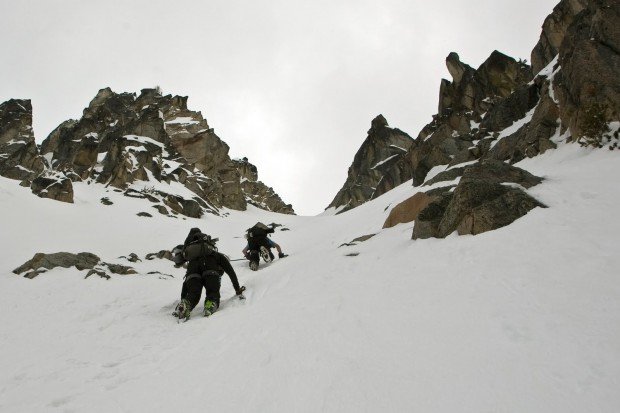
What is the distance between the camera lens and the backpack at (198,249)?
9961 mm

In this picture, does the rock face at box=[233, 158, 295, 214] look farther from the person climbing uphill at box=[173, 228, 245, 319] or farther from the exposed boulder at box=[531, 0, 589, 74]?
the person climbing uphill at box=[173, 228, 245, 319]

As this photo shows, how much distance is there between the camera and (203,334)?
695 centimetres

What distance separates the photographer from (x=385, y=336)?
187 inches

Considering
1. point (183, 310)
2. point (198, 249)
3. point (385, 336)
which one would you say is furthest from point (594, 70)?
point (183, 310)

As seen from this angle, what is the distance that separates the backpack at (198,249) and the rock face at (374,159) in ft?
243

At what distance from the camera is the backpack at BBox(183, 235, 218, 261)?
9.96m

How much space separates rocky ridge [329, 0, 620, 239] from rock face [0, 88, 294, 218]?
3230cm

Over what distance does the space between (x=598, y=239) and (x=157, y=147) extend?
75.9 m

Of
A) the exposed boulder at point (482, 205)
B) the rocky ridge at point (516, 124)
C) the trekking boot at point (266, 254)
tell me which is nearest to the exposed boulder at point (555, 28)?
the rocky ridge at point (516, 124)

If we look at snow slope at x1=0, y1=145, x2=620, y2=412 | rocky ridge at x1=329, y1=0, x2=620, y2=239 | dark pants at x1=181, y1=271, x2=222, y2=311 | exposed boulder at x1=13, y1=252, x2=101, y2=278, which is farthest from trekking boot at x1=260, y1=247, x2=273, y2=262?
dark pants at x1=181, y1=271, x2=222, y2=311

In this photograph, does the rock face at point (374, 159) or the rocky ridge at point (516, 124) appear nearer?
the rocky ridge at point (516, 124)

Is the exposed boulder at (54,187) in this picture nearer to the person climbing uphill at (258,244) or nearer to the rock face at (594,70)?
the person climbing uphill at (258,244)

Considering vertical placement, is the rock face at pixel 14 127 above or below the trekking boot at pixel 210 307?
above

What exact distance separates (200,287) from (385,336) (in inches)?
236
